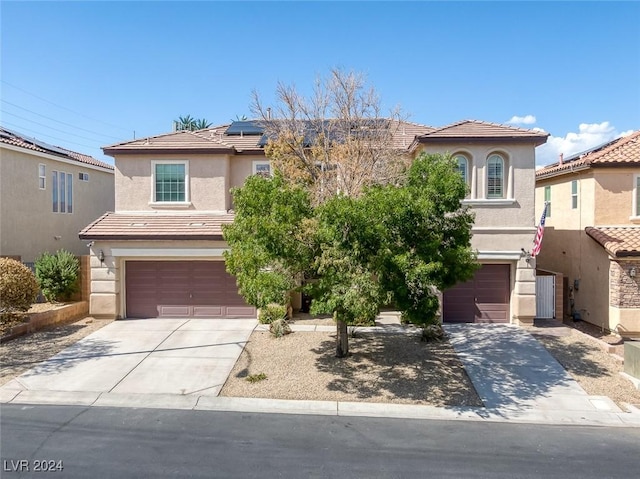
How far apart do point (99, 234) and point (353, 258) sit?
413 inches

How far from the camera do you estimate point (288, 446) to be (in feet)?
23.7

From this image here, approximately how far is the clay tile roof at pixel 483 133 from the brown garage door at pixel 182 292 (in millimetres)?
8706

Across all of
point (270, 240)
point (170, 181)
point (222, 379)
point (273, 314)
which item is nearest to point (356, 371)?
point (222, 379)

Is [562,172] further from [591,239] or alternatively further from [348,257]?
[348,257]

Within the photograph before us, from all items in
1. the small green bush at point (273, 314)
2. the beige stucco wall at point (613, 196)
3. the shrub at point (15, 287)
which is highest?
the beige stucco wall at point (613, 196)

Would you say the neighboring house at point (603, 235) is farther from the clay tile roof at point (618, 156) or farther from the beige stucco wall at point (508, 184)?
the beige stucco wall at point (508, 184)

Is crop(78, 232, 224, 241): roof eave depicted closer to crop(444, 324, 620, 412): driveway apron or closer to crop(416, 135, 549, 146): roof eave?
crop(416, 135, 549, 146): roof eave

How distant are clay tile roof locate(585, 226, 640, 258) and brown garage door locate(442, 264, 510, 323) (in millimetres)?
3201

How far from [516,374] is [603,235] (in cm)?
735

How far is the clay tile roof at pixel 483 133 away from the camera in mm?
14469

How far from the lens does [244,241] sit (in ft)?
31.4

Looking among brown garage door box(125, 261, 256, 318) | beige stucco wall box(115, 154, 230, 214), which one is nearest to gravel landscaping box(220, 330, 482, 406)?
brown garage door box(125, 261, 256, 318)

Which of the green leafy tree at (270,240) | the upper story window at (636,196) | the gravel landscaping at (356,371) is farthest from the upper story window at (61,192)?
the upper story window at (636,196)

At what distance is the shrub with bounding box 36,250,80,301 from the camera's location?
15.3 m
